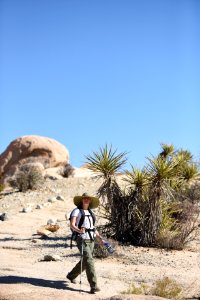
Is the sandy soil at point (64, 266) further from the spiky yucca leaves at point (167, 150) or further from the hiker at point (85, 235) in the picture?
the spiky yucca leaves at point (167, 150)

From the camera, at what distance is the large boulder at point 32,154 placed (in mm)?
35719

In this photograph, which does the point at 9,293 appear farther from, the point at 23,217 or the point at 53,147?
the point at 53,147

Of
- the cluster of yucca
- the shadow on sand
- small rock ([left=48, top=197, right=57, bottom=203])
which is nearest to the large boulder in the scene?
small rock ([left=48, top=197, right=57, bottom=203])

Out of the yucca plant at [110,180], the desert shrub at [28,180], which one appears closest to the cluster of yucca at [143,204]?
the yucca plant at [110,180]

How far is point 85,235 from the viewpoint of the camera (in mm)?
8594

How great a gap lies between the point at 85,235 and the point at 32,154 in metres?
28.0

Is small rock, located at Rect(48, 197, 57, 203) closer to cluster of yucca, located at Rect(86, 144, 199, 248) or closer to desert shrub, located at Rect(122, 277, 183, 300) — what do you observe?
cluster of yucca, located at Rect(86, 144, 199, 248)

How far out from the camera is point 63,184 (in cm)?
2688

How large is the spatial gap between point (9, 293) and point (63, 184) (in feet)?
A: 63.8

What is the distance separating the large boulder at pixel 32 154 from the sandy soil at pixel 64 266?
17.7m

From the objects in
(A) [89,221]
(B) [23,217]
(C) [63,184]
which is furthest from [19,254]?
(C) [63,184]

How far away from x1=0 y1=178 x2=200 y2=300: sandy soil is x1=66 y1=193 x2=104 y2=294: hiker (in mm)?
240

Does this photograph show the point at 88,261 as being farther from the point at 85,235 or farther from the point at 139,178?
the point at 139,178

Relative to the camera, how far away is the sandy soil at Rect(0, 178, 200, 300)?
8.22 m
